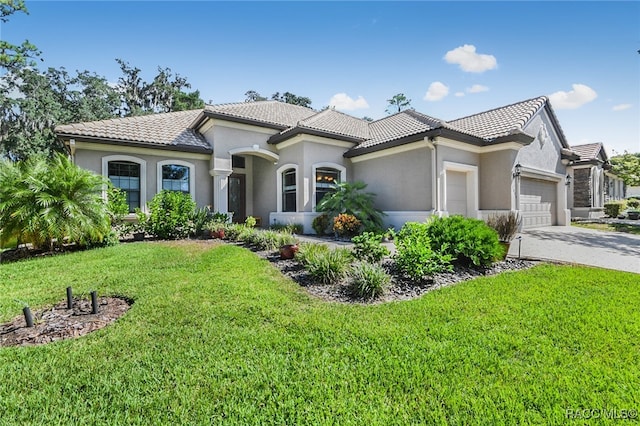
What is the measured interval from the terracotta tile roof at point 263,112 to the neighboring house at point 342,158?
0.10m

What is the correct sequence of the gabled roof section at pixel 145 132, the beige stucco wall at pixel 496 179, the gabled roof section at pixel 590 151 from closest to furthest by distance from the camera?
the gabled roof section at pixel 145 132, the beige stucco wall at pixel 496 179, the gabled roof section at pixel 590 151

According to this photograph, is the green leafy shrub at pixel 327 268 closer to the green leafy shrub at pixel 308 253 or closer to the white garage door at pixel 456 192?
the green leafy shrub at pixel 308 253

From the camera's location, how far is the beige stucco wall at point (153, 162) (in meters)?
11.2

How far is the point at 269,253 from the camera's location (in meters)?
7.89

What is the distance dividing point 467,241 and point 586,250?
523cm

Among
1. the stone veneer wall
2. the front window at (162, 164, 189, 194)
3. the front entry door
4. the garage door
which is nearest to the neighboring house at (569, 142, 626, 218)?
the stone veneer wall

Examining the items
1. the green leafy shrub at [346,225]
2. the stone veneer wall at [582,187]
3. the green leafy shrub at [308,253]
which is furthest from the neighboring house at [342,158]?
the stone veneer wall at [582,187]

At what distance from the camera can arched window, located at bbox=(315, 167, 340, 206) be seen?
13.1m

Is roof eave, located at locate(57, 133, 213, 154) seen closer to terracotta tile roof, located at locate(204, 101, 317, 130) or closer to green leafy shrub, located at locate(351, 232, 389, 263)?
terracotta tile roof, located at locate(204, 101, 317, 130)

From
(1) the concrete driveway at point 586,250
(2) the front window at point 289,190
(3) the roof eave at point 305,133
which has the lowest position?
(1) the concrete driveway at point 586,250

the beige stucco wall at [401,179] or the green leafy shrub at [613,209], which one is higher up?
the beige stucco wall at [401,179]

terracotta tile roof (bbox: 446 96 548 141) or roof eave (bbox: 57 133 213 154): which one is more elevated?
terracotta tile roof (bbox: 446 96 548 141)

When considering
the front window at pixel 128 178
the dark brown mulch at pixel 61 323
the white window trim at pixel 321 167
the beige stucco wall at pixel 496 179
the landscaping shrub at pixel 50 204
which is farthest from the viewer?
the white window trim at pixel 321 167

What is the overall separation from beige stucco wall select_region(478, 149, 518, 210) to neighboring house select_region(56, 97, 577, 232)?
0.13 feet
